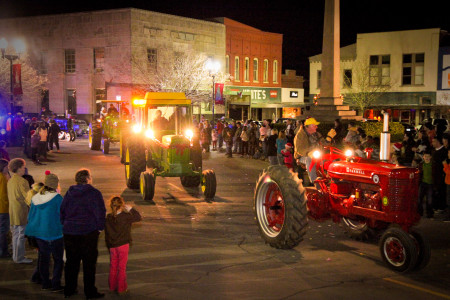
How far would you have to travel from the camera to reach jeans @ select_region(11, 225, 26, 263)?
25.3 ft

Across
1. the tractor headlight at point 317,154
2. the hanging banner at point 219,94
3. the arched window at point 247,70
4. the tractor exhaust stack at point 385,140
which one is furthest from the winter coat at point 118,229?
the arched window at point 247,70

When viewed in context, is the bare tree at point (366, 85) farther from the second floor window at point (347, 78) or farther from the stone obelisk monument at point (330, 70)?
the stone obelisk monument at point (330, 70)

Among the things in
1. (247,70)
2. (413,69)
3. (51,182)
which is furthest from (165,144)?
(247,70)

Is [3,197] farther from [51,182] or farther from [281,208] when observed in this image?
[281,208]

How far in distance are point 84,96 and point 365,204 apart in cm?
4235

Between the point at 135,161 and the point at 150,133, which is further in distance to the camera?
the point at 150,133

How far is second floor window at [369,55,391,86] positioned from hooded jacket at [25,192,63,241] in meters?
44.5

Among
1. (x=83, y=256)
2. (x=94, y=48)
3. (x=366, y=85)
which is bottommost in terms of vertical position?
(x=83, y=256)

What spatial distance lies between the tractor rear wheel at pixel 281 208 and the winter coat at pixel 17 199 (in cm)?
370

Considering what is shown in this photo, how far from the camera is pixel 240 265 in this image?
7.71 metres

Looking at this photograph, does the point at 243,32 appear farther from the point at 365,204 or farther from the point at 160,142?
the point at 365,204

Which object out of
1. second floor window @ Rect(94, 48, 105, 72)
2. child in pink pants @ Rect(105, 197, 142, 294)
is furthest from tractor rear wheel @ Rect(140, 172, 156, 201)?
second floor window @ Rect(94, 48, 105, 72)

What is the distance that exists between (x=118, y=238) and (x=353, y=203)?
3639 millimetres

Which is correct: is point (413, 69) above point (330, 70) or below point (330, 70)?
above
